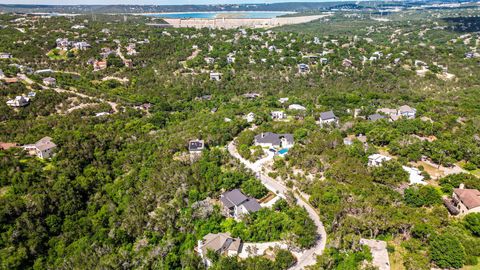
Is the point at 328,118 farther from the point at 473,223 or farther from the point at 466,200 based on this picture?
the point at 473,223

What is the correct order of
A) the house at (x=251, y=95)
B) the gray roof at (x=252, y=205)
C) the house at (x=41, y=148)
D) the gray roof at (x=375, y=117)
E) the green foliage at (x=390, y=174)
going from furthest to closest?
1. the house at (x=251, y=95)
2. the gray roof at (x=375, y=117)
3. the house at (x=41, y=148)
4. the green foliage at (x=390, y=174)
5. the gray roof at (x=252, y=205)

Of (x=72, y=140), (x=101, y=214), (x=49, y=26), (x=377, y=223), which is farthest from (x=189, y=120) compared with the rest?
(x=49, y=26)

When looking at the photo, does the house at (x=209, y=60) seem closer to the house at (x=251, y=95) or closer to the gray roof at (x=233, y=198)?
the house at (x=251, y=95)

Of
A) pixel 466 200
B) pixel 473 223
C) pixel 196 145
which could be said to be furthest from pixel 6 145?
pixel 466 200

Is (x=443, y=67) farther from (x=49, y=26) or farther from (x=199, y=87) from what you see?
(x=49, y=26)

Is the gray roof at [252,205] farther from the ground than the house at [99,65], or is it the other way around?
the house at [99,65]

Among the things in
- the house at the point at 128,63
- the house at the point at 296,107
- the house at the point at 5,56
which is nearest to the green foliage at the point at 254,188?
the house at the point at 296,107
